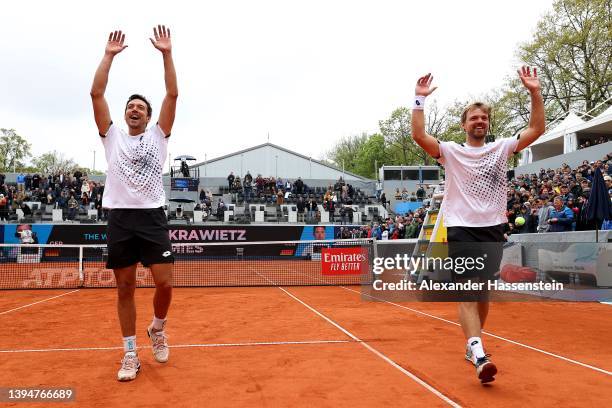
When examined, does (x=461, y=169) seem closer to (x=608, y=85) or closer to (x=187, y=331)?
(x=187, y=331)

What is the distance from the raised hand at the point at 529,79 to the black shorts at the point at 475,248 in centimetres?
121

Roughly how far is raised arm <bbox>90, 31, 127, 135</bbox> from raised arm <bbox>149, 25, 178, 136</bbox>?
38 centimetres

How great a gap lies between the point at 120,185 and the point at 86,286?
34.5 ft

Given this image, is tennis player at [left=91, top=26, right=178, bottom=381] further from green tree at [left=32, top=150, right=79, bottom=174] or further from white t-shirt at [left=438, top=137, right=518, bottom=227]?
green tree at [left=32, top=150, right=79, bottom=174]

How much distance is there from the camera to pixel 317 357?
Answer: 4527mm

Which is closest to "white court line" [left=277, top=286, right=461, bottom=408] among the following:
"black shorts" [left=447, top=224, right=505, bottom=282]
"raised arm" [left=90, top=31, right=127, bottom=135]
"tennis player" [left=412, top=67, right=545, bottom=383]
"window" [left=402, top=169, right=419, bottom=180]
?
"tennis player" [left=412, top=67, right=545, bottom=383]

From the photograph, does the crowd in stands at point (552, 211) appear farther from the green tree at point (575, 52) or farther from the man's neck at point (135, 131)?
the green tree at point (575, 52)

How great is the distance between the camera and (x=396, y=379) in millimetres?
3799

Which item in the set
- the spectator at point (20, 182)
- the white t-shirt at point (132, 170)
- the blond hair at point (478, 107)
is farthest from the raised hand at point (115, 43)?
the spectator at point (20, 182)

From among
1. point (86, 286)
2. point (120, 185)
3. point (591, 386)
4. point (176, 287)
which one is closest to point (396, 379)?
point (591, 386)

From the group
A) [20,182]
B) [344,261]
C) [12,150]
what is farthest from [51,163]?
[344,261]

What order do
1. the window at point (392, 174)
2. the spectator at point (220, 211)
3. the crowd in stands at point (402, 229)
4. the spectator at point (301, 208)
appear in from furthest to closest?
the window at point (392, 174)
the spectator at point (301, 208)
the spectator at point (220, 211)
the crowd in stands at point (402, 229)

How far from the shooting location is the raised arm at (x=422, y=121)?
3939 mm

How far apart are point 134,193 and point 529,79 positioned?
11.7 ft
